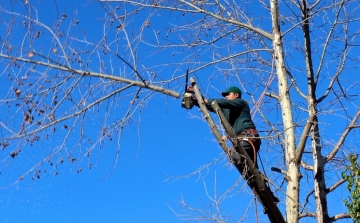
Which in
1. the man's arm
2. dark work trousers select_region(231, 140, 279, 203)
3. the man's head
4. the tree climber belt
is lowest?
dark work trousers select_region(231, 140, 279, 203)

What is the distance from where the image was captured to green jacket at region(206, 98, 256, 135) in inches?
254

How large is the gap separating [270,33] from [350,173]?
2031 millimetres

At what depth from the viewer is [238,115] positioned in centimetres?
654

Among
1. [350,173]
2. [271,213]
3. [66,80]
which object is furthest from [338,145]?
[66,80]

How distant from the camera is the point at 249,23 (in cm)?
760

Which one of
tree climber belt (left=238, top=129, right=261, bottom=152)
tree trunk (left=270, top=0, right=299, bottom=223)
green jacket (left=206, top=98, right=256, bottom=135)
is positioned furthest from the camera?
tree trunk (left=270, top=0, right=299, bottom=223)

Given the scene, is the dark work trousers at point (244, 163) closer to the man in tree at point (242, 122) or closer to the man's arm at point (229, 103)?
the man in tree at point (242, 122)

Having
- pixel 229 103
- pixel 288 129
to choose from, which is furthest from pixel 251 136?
pixel 288 129

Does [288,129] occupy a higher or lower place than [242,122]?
higher

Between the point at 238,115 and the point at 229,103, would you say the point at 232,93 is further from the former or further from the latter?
the point at 229,103

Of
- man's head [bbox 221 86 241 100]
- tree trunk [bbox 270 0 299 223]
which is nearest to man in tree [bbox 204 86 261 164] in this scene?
man's head [bbox 221 86 241 100]

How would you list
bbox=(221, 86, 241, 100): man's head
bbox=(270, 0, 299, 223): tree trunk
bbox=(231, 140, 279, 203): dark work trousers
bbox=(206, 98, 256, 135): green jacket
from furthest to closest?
1. bbox=(221, 86, 241, 100): man's head
2. bbox=(270, 0, 299, 223): tree trunk
3. bbox=(206, 98, 256, 135): green jacket
4. bbox=(231, 140, 279, 203): dark work trousers

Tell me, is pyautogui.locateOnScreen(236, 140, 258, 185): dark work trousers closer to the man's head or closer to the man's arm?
the man's arm

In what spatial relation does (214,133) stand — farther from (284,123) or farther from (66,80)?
(66,80)
